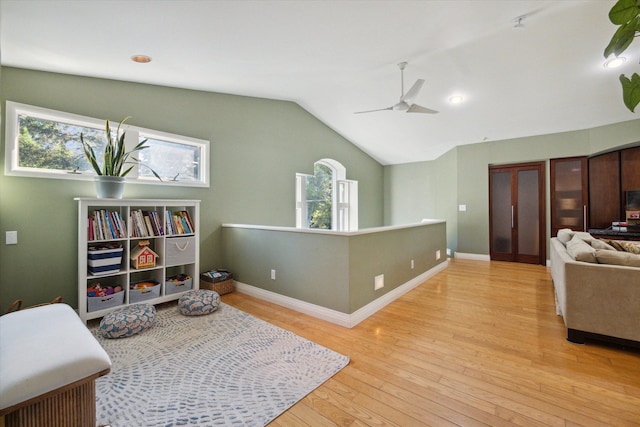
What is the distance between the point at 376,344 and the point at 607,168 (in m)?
5.13

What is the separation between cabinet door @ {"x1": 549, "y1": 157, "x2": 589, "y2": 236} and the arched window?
12.1ft

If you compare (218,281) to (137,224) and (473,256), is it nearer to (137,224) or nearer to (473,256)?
(137,224)

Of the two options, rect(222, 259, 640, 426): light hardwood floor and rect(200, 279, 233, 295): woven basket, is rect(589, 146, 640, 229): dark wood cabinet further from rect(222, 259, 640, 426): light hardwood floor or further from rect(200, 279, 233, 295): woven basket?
rect(200, 279, 233, 295): woven basket

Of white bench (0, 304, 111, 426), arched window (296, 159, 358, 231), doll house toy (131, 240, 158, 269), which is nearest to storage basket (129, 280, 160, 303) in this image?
doll house toy (131, 240, 158, 269)

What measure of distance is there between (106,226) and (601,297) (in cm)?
440

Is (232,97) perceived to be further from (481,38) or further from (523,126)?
(523,126)

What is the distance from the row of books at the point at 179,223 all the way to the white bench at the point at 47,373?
186cm

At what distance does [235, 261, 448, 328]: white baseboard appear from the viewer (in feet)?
9.18

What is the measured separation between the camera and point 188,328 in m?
2.73

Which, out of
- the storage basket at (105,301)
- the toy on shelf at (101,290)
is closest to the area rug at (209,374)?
the storage basket at (105,301)

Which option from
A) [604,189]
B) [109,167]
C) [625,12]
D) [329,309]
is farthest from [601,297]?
[109,167]

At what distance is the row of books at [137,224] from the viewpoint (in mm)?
2822

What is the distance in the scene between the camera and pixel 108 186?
2848 millimetres

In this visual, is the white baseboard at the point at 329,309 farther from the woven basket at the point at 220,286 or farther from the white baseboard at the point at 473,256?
the white baseboard at the point at 473,256
